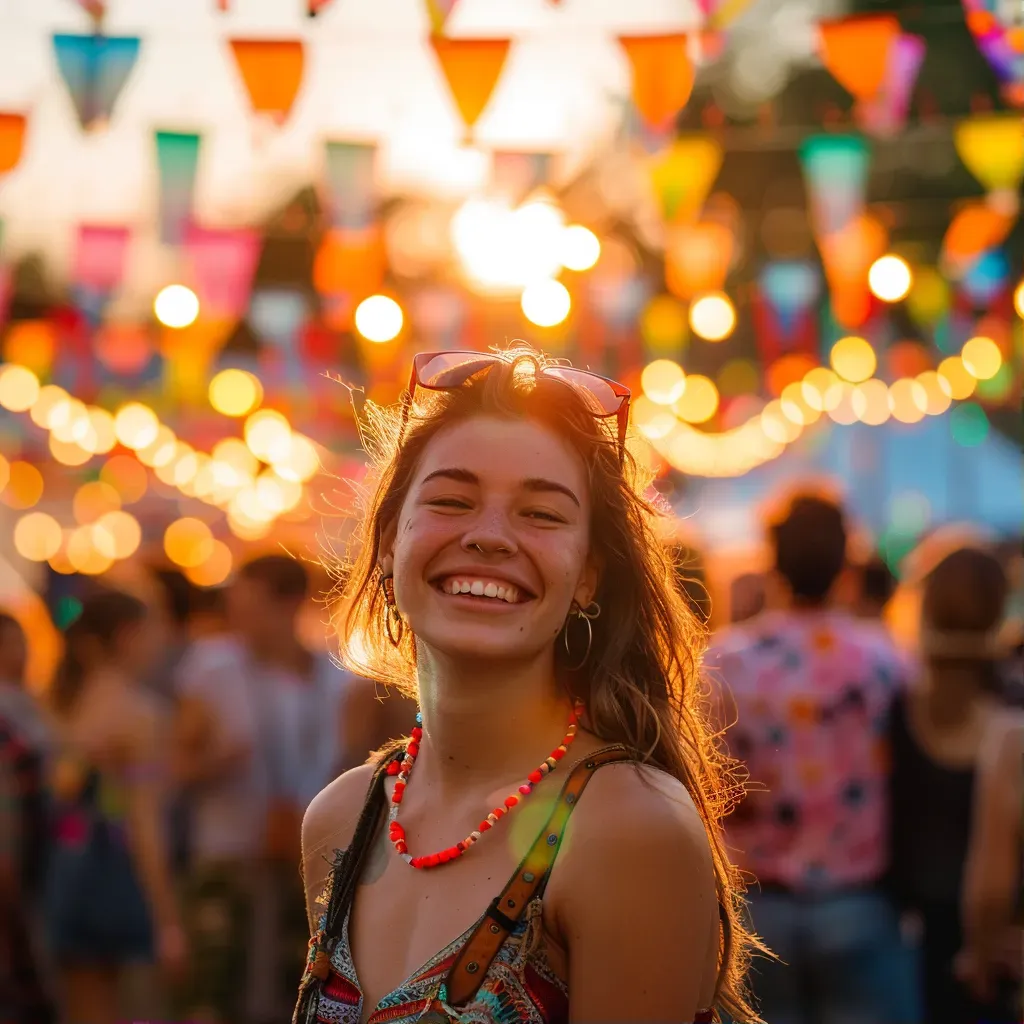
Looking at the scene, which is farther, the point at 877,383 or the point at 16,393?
the point at 877,383

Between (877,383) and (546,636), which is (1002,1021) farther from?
(877,383)

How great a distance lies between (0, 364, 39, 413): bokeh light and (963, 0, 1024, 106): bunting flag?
16.4 m

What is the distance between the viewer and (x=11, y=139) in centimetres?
921

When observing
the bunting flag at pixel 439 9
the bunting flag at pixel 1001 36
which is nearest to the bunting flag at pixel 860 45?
the bunting flag at pixel 1001 36

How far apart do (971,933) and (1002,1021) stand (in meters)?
0.32

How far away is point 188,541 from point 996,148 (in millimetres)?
31448

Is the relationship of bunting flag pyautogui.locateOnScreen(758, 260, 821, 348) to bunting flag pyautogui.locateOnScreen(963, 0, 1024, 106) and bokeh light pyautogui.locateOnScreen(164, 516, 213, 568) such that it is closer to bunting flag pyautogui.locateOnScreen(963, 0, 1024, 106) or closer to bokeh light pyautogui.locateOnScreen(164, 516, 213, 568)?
bunting flag pyautogui.locateOnScreen(963, 0, 1024, 106)

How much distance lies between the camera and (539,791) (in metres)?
2.30

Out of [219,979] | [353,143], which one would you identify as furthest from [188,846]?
[353,143]

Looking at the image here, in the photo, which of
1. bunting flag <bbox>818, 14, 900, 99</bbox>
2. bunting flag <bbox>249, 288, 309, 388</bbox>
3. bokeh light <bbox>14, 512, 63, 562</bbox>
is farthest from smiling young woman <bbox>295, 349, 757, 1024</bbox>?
bokeh light <bbox>14, 512, 63, 562</bbox>

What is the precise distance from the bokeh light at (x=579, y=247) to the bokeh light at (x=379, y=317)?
62.4 inches

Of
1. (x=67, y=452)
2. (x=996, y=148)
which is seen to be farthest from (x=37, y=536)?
(x=996, y=148)

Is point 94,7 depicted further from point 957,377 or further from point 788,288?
point 957,377

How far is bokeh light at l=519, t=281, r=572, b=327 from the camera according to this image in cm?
1486
